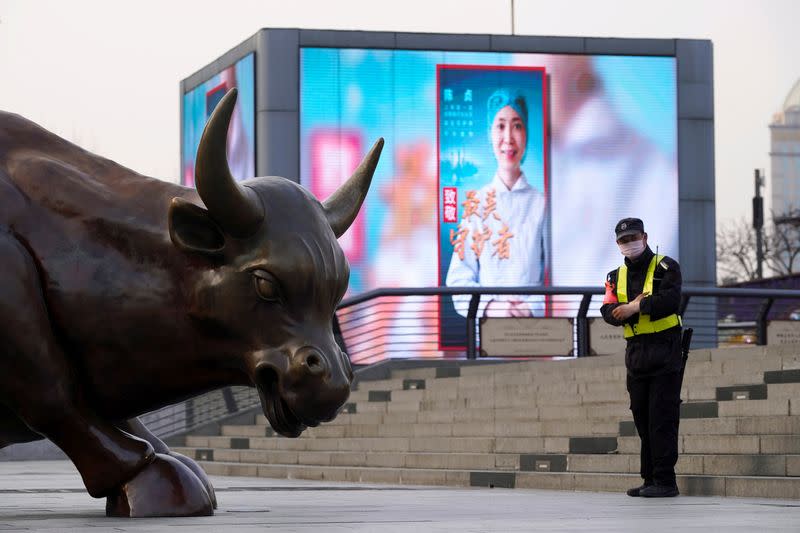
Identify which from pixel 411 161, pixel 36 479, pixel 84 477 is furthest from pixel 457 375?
pixel 84 477

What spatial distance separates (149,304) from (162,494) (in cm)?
79

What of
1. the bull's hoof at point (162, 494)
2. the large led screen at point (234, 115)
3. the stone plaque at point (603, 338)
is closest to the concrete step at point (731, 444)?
the bull's hoof at point (162, 494)

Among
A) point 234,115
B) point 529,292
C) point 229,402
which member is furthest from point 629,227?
point 234,115

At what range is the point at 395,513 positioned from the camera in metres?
7.04

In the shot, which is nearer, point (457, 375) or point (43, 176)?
point (43, 176)

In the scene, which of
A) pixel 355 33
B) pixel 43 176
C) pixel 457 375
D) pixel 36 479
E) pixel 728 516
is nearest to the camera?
pixel 43 176

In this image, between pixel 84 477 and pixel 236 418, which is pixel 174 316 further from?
pixel 236 418

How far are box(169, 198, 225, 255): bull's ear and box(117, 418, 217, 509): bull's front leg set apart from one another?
1048mm

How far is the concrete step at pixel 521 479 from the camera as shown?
29.7 ft

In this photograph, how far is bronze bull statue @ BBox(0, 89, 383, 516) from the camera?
6.04 metres

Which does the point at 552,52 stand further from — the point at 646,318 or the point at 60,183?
the point at 60,183

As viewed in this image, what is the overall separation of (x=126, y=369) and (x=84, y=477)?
48 centimetres

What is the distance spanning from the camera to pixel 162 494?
6.41 m

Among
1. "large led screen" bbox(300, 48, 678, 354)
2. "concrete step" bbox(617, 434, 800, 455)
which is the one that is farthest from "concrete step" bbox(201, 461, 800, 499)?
"large led screen" bbox(300, 48, 678, 354)
